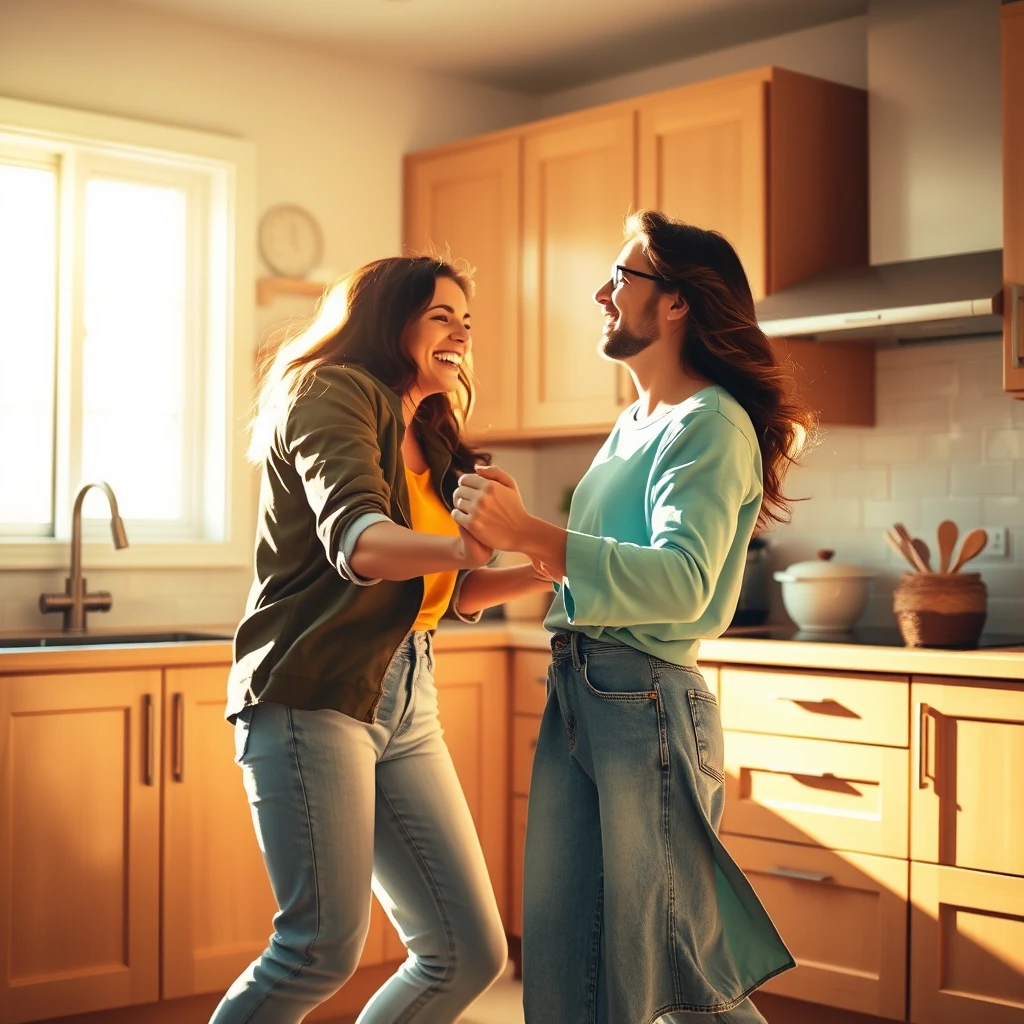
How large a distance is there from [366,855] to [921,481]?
81.2 inches

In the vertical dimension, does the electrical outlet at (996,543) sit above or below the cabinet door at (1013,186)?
below

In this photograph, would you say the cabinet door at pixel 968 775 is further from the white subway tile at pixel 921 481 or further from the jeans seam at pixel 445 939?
the jeans seam at pixel 445 939

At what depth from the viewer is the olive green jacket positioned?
192 cm

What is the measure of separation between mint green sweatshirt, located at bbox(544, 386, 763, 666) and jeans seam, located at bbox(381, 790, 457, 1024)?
0.39 meters

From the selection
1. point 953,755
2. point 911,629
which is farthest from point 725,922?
point 911,629

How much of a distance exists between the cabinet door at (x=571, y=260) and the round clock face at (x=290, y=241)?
60cm

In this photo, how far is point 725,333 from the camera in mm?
1932

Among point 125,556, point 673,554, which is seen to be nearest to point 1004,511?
point 673,554

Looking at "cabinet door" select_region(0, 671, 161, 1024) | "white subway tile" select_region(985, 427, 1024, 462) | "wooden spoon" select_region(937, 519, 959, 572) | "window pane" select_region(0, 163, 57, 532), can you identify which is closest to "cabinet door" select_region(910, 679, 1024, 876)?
"wooden spoon" select_region(937, 519, 959, 572)

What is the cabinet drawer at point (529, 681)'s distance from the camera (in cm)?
354

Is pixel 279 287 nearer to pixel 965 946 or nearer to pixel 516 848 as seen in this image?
pixel 516 848

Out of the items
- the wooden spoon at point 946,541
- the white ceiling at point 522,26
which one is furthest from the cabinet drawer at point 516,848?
the white ceiling at point 522,26

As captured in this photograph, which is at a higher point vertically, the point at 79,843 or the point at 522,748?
the point at 522,748

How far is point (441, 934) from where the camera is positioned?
208 cm
